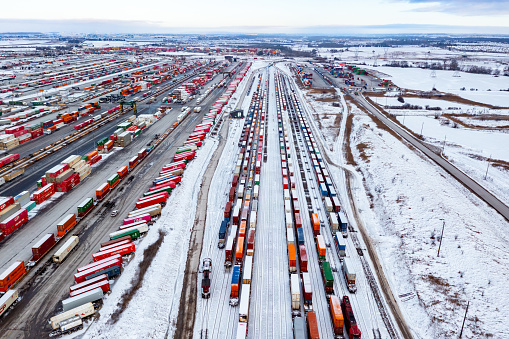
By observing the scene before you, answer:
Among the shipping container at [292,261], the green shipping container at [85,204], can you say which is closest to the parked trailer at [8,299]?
the green shipping container at [85,204]

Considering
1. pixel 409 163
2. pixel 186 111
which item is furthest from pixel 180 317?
pixel 186 111

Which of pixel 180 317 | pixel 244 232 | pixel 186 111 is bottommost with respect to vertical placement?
pixel 180 317

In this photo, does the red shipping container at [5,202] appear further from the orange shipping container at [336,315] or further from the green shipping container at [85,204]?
the orange shipping container at [336,315]

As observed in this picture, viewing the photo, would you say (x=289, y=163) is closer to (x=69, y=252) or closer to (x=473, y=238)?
(x=473, y=238)

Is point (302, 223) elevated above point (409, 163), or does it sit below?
below

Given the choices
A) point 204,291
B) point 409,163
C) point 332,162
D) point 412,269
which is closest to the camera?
point 204,291

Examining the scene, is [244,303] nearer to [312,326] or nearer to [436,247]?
[312,326]

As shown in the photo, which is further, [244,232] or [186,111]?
[186,111]

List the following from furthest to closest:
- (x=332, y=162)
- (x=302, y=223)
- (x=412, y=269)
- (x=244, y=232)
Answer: (x=332, y=162), (x=302, y=223), (x=244, y=232), (x=412, y=269)
